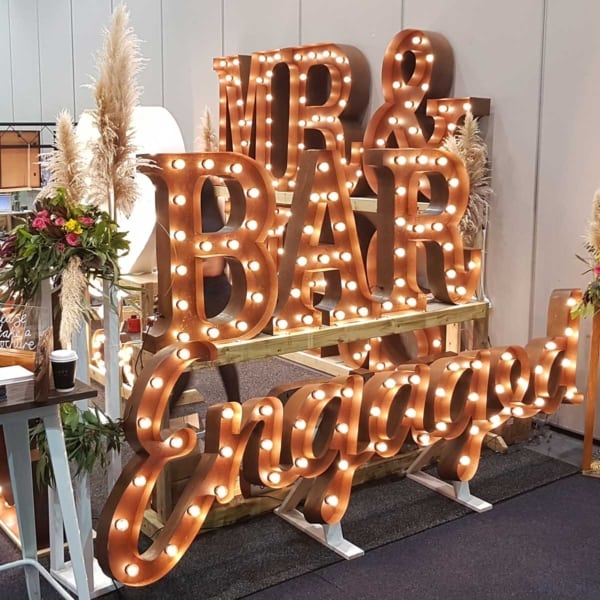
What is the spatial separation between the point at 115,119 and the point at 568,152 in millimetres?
2495

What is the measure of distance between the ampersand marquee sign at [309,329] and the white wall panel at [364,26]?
2.69 ft

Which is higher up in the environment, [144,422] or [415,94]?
[415,94]

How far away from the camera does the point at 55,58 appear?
1070 cm

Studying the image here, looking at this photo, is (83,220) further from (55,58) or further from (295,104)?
(55,58)

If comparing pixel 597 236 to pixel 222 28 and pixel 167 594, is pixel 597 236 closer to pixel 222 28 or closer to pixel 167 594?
pixel 167 594

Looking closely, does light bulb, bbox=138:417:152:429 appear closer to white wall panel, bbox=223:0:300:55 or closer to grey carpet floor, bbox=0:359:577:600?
grey carpet floor, bbox=0:359:577:600

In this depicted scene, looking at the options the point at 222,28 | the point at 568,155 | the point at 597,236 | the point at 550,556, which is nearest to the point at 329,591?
the point at 550,556

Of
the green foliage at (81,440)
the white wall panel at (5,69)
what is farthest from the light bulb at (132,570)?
the white wall panel at (5,69)

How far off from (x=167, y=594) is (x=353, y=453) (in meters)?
0.89

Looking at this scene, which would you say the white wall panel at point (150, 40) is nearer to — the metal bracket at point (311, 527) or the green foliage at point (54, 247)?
the metal bracket at point (311, 527)

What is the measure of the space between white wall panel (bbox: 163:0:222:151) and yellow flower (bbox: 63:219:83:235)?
4.16 metres

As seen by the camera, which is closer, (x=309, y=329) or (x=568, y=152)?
(x=309, y=329)

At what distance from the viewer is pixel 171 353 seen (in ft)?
9.75

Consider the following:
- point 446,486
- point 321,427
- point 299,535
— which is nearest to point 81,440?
point 321,427
